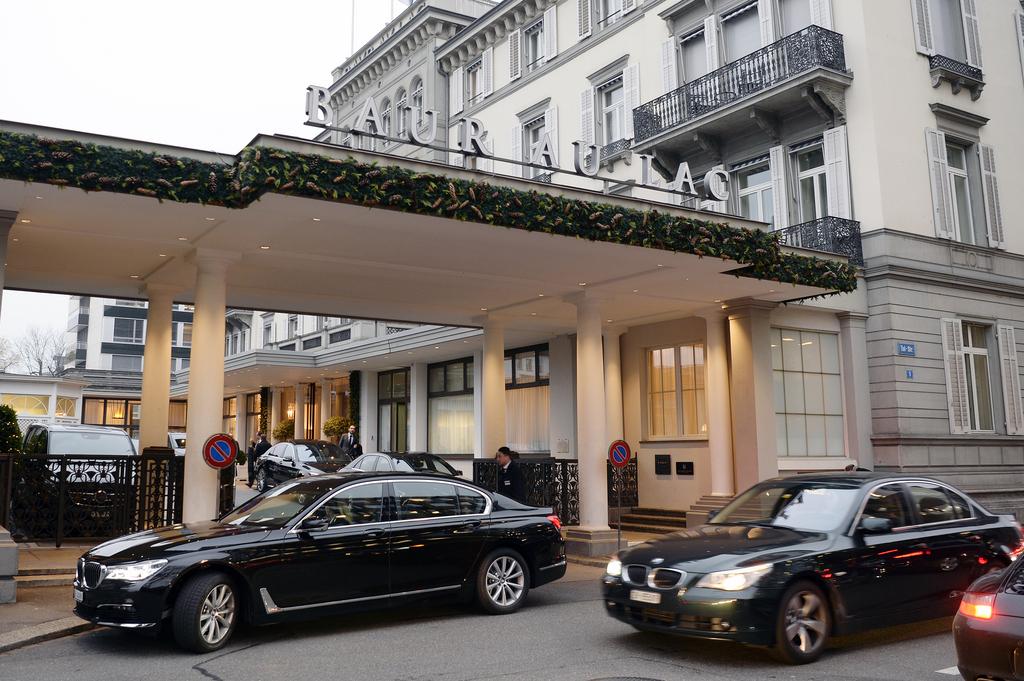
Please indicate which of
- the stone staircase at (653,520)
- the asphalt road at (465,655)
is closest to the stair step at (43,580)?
the asphalt road at (465,655)

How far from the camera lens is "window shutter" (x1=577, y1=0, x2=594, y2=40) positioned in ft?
75.7

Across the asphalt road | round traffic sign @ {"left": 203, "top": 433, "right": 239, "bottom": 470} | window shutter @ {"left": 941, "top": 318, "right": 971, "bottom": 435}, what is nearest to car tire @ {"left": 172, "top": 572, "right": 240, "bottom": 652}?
the asphalt road

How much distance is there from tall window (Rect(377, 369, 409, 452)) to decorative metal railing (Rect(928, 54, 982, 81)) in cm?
1913

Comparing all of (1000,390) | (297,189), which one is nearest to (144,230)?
(297,189)

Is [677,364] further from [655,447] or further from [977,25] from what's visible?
[977,25]

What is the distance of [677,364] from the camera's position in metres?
19.1

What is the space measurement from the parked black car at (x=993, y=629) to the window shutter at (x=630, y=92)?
1726 cm

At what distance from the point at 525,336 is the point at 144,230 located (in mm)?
12117

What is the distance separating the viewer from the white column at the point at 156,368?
14.7 meters

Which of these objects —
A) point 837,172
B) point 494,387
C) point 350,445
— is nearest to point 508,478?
point 494,387

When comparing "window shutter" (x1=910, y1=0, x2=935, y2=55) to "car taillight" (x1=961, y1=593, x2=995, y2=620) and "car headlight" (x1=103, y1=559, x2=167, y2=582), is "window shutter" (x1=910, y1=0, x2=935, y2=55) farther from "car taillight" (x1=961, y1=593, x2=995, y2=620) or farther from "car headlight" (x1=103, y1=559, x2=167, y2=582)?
"car headlight" (x1=103, y1=559, x2=167, y2=582)

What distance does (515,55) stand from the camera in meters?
25.7

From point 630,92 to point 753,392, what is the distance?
9.01 meters

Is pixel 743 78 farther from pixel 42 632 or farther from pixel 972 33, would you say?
pixel 42 632
